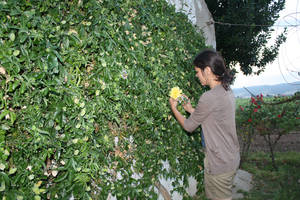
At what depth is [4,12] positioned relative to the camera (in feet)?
3.75

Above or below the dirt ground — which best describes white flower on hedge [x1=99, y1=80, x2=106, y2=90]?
above

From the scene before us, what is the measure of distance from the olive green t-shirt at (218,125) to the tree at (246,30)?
7.08 m

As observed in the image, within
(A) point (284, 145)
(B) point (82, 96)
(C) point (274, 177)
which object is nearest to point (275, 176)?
(C) point (274, 177)

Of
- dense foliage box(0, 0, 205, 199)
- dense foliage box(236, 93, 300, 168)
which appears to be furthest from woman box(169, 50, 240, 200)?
dense foliage box(236, 93, 300, 168)

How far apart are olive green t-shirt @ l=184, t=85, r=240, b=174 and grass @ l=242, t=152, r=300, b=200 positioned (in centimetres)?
223

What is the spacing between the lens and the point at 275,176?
458 centimetres

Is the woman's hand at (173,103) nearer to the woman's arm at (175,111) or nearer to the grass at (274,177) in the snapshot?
the woman's arm at (175,111)

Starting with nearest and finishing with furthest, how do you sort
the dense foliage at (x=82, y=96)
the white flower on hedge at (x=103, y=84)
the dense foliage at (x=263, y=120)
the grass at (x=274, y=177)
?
1. the dense foliage at (x=82, y=96)
2. the white flower on hedge at (x=103, y=84)
3. the grass at (x=274, y=177)
4. the dense foliage at (x=263, y=120)

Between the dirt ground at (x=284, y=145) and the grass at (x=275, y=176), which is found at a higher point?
the grass at (x=275, y=176)

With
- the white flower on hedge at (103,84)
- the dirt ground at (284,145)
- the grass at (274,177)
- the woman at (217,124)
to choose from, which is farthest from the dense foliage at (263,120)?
the white flower on hedge at (103,84)

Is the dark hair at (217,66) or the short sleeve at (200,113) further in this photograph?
the dark hair at (217,66)

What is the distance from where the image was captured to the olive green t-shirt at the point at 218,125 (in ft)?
6.43

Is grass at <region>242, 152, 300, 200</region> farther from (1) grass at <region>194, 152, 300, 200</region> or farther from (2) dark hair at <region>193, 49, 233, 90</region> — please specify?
(2) dark hair at <region>193, 49, 233, 90</region>

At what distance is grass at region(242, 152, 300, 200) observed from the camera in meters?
3.79
